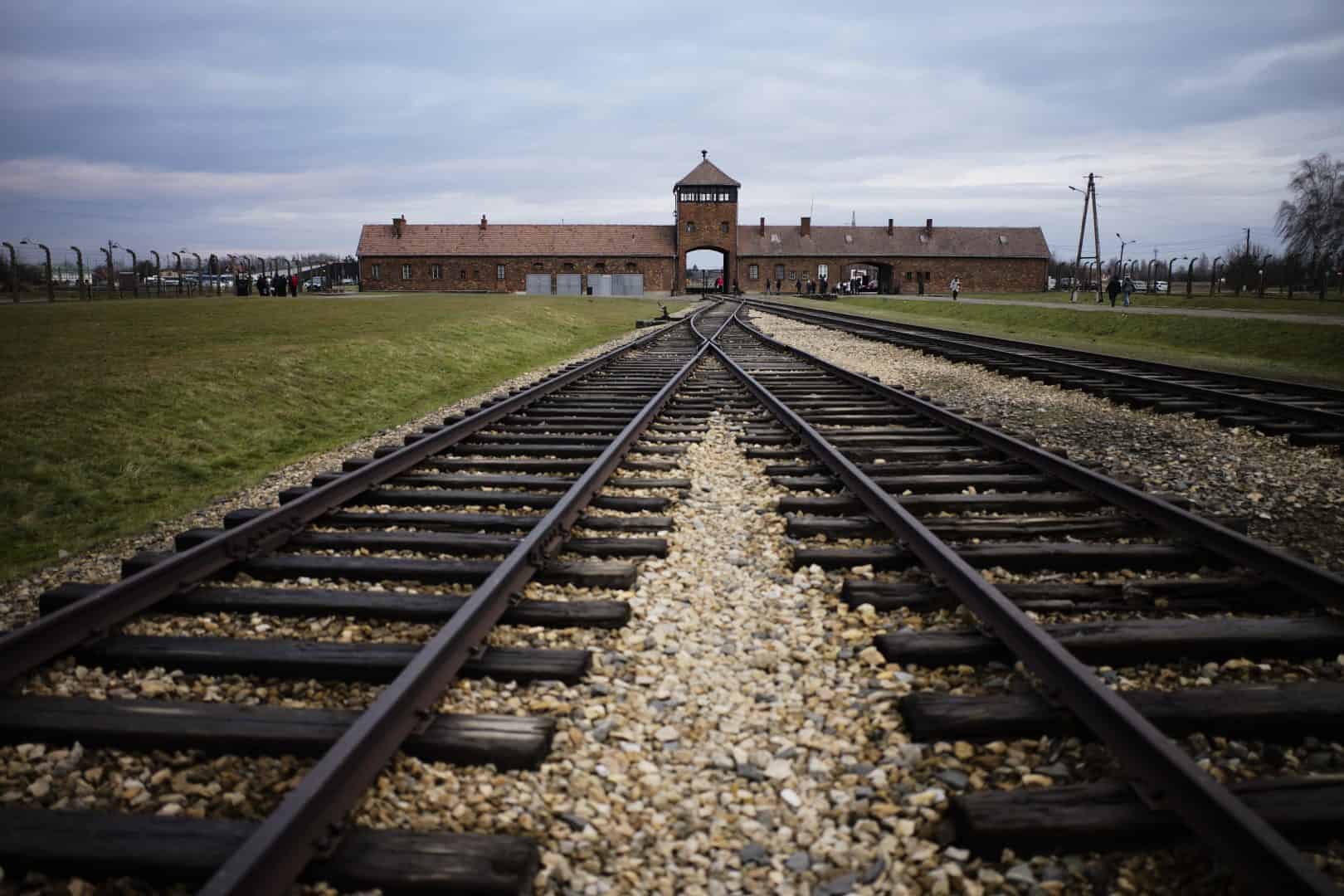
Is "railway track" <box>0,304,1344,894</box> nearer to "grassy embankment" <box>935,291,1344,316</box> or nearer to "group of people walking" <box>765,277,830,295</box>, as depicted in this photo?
"grassy embankment" <box>935,291,1344,316</box>

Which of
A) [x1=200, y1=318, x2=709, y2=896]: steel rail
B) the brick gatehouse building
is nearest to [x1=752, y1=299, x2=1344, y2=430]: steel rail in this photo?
[x1=200, y1=318, x2=709, y2=896]: steel rail

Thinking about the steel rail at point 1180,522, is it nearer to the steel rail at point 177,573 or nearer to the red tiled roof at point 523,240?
the steel rail at point 177,573

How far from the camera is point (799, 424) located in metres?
7.15

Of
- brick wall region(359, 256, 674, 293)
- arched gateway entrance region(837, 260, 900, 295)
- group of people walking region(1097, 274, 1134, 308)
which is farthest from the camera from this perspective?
arched gateway entrance region(837, 260, 900, 295)

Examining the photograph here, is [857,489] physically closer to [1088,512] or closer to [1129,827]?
[1088,512]

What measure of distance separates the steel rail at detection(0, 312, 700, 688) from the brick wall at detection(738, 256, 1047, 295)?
2943 inches

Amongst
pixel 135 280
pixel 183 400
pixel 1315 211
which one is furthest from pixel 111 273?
pixel 1315 211

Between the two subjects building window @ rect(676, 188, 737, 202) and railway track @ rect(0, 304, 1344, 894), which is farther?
building window @ rect(676, 188, 737, 202)

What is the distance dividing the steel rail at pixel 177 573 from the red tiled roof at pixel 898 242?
74.9 m

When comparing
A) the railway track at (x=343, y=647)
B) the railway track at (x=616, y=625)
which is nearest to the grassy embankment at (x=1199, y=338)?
the railway track at (x=616, y=625)

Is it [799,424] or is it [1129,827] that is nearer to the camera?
[1129,827]

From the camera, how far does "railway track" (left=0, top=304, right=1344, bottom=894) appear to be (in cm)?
206

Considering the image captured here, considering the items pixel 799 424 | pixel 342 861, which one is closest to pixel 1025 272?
pixel 799 424

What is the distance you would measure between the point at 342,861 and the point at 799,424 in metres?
5.63
